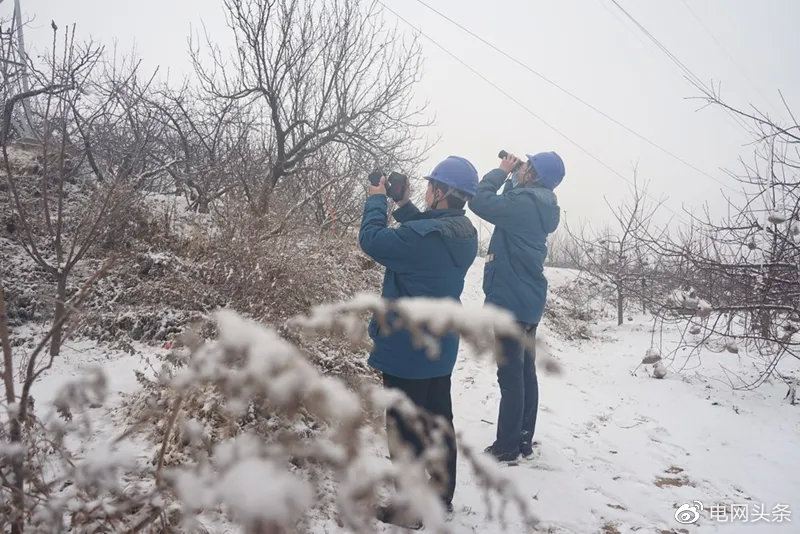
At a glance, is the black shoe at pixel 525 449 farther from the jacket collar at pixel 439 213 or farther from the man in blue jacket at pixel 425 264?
the jacket collar at pixel 439 213

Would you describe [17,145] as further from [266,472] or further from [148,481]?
[266,472]

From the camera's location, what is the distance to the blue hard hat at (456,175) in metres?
2.32

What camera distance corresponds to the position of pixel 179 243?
5.53 meters

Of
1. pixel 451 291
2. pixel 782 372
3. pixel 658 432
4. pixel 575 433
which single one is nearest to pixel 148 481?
pixel 451 291

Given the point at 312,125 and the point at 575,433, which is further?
the point at 312,125

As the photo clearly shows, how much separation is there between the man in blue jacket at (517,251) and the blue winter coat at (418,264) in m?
0.67

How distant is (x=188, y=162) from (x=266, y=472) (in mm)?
8589

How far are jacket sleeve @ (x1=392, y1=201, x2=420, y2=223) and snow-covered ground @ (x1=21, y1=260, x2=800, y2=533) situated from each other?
3.54 feet

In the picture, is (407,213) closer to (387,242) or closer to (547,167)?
(387,242)

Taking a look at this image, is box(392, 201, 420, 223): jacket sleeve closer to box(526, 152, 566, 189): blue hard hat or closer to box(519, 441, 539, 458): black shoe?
box(526, 152, 566, 189): blue hard hat

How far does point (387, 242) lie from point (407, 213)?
0.94 feet

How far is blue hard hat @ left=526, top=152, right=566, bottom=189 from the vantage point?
2.99 meters

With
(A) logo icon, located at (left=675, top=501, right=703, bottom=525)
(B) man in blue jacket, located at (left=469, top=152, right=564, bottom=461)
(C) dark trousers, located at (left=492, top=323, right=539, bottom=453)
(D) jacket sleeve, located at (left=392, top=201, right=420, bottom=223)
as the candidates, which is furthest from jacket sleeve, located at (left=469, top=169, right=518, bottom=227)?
(A) logo icon, located at (left=675, top=501, right=703, bottom=525)

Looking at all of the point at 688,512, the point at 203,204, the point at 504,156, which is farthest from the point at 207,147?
the point at 688,512
